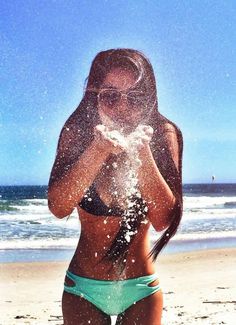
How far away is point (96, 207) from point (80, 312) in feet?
1.16

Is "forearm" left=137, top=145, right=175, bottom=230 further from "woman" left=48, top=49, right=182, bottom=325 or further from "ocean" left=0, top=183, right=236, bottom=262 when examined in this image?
"ocean" left=0, top=183, right=236, bottom=262

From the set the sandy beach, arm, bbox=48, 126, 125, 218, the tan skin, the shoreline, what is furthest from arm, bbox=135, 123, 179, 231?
the shoreline

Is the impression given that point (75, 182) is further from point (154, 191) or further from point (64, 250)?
point (64, 250)

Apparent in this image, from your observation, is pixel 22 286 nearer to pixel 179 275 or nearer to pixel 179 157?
pixel 179 275

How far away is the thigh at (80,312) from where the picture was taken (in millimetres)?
1860

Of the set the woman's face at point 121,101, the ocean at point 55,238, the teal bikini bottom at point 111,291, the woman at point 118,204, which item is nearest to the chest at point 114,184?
the woman at point 118,204

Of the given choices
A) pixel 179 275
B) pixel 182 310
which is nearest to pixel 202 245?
pixel 179 275

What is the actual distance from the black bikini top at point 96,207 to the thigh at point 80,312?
30cm

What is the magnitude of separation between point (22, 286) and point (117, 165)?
686 centimetres

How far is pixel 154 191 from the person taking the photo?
1.70 metres

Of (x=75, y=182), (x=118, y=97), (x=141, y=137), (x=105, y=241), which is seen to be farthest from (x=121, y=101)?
(x=105, y=241)

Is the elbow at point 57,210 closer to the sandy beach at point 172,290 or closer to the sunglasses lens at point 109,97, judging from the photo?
the sunglasses lens at point 109,97

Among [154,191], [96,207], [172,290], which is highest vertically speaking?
A: [154,191]

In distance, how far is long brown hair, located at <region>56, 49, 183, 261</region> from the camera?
6.07 feet
